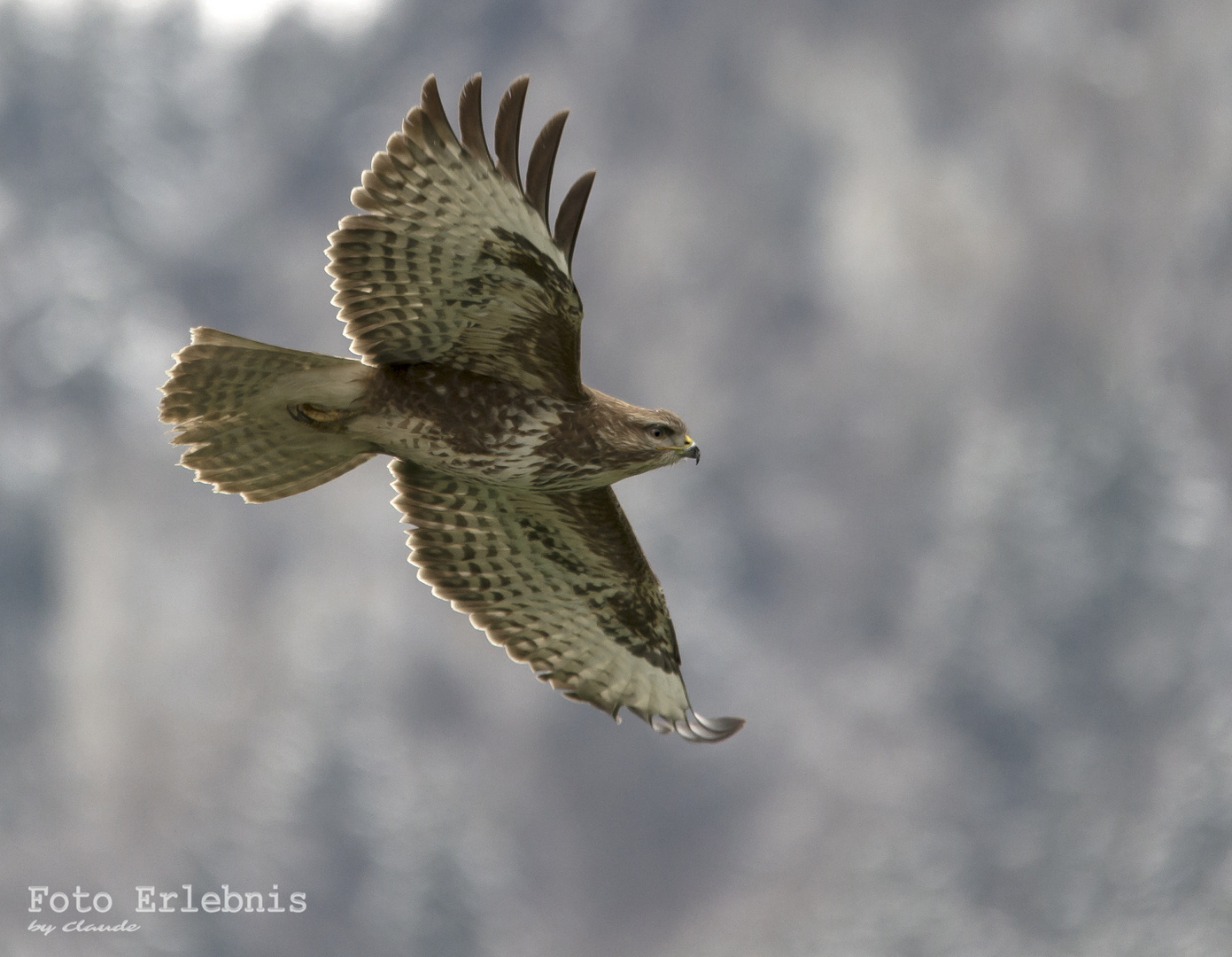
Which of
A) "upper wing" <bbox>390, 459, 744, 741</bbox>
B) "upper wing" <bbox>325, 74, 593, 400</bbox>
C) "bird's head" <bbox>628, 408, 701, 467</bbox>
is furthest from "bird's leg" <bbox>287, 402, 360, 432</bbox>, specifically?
"bird's head" <bbox>628, 408, 701, 467</bbox>

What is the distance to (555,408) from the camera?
318 inches

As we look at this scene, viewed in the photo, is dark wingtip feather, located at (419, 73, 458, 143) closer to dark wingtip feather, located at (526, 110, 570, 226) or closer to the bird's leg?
dark wingtip feather, located at (526, 110, 570, 226)

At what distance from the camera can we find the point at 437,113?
7.11 metres

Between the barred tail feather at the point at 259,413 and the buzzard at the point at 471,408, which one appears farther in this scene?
the barred tail feather at the point at 259,413

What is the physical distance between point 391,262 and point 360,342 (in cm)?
57

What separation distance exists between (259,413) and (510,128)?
2.34 m

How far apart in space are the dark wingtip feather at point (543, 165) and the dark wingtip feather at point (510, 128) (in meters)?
0.08

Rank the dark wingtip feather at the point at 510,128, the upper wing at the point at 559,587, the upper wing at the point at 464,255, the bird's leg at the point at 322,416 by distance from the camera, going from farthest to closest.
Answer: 1. the upper wing at the point at 559,587
2. the bird's leg at the point at 322,416
3. the upper wing at the point at 464,255
4. the dark wingtip feather at the point at 510,128

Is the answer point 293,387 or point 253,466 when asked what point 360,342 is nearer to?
point 293,387

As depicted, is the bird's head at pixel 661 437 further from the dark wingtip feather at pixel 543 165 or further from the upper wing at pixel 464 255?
the dark wingtip feather at pixel 543 165

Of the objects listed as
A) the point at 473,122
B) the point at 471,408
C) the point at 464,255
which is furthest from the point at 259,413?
the point at 473,122

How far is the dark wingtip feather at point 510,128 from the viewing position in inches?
267

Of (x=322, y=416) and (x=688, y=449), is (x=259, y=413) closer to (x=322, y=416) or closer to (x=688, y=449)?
(x=322, y=416)

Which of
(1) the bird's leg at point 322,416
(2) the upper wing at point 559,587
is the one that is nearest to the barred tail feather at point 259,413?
(1) the bird's leg at point 322,416
